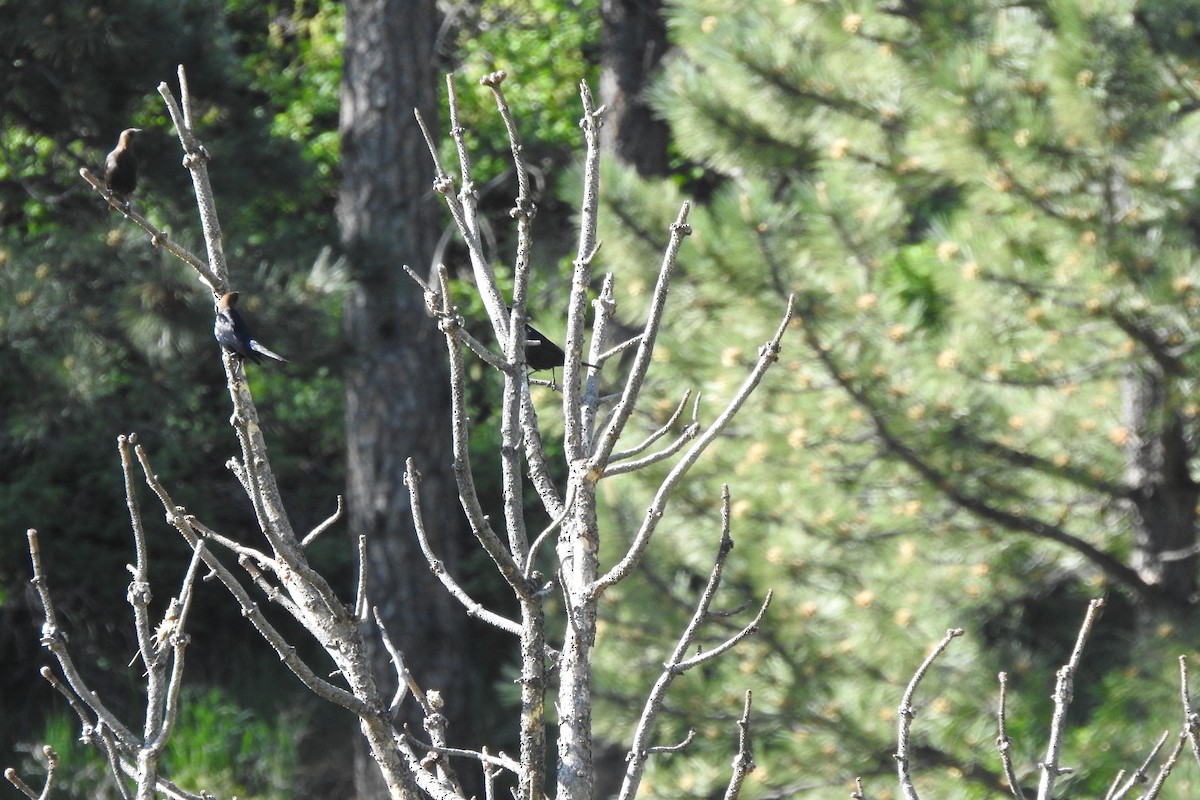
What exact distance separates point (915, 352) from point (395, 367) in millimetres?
2647

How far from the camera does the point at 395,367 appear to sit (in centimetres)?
620

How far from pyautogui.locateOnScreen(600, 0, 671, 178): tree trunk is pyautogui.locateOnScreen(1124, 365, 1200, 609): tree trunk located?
3.46 meters

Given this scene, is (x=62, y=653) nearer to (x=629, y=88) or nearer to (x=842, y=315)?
(x=842, y=315)

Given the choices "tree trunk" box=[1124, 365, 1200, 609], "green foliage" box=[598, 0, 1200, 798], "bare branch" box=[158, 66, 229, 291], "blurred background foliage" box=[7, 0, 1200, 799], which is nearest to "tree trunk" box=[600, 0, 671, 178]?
"blurred background foliage" box=[7, 0, 1200, 799]

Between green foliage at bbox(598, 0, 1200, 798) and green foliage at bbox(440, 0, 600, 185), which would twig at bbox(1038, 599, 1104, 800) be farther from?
green foliage at bbox(440, 0, 600, 185)

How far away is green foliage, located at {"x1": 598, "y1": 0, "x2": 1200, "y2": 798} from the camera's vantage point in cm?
399

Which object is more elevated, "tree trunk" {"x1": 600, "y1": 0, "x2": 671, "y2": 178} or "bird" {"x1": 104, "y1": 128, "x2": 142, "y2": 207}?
"tree trunk" {"x1": 600, "y1": 0, "x2": 671, "y2": 178}

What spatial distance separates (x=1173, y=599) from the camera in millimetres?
4680

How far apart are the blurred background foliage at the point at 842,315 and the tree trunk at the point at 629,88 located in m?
2.12

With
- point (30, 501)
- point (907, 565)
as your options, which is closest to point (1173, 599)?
point (907, 565)

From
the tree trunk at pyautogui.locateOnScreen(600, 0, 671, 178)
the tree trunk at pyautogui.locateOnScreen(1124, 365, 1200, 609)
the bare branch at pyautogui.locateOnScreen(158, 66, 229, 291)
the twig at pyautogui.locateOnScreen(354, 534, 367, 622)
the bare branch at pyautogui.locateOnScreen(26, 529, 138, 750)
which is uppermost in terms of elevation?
the tree trunk at pyautogui.locateOnScreen(600, 0, 671, 178)

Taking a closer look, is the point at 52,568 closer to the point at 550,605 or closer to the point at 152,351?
the point at 152,351

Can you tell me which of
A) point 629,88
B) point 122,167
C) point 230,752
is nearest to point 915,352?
point 122,167

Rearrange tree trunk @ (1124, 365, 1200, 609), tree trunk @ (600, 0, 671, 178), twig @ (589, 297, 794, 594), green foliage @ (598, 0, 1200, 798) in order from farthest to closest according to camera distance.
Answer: tree trunk @ (600, 0, 671, 178)
tree trunk @ (1124, 365, 1200, 609)
green foliage @ (598, 0, 1200, 798)
twig @ (589, 297, 794, 594)
